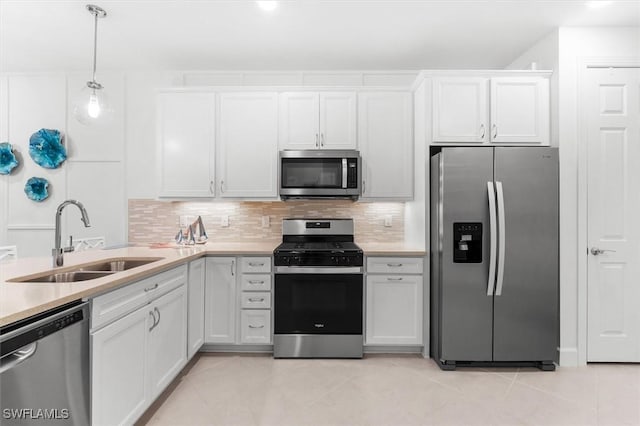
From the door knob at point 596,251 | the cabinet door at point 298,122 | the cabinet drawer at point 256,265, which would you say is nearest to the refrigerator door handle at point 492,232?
the door knob at point 596,251

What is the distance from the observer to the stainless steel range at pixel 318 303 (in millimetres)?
2895

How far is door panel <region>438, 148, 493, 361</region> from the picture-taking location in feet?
8.76

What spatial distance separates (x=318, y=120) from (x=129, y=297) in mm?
2269

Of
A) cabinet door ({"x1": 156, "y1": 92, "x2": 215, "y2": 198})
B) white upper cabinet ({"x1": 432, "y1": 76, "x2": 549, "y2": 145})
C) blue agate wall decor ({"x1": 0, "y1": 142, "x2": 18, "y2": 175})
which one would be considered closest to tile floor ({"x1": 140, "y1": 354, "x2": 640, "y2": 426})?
cabinet door ({"x1": 156, "y1": 92, "x2": 215, "y2": 198})

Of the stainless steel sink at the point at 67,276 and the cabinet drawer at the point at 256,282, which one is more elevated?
the stainless steel sink at the point at 67,276

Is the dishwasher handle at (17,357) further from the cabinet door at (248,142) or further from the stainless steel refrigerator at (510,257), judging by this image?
the stainless steel refrigerator at (510,257)

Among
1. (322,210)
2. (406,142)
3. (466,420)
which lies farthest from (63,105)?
(466,420)

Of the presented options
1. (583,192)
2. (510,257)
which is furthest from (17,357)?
(583,192)

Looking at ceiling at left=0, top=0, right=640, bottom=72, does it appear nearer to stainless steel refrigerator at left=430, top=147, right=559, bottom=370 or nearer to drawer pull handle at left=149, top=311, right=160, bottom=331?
stainless steel refrigerator at left=430, top=147, right=559, bottom=370

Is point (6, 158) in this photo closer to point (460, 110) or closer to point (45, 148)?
point (45, 148)

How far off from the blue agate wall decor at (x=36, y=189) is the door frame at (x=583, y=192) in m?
5.11

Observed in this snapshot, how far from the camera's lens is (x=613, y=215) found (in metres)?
2.77

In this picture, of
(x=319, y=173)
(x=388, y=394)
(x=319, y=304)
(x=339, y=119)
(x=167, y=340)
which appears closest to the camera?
(x=167, y=340)

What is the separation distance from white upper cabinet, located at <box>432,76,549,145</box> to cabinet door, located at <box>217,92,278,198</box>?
5.05ft
